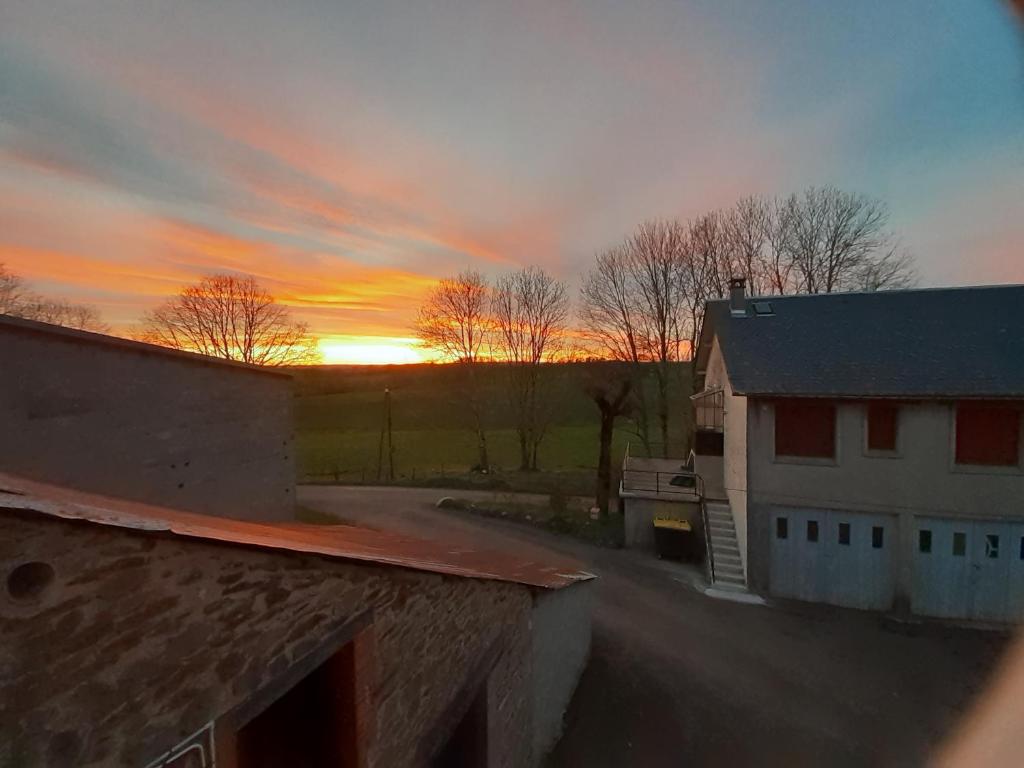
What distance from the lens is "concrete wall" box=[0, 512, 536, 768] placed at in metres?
1.69

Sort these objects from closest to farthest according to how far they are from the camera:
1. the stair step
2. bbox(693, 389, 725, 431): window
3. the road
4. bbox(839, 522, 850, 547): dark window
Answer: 1. the road
2. bbox(839, 522, 850, 547): dark window
3. the stair step
4. bbox(693, 389, 725, 431): window

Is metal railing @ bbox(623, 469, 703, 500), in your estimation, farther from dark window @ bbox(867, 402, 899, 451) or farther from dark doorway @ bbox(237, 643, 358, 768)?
dark doorway @ bbox(237, 643, 358, 768)

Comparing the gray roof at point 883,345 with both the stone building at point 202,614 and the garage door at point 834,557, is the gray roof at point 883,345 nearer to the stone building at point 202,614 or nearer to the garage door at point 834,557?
the garage door at point 834,557

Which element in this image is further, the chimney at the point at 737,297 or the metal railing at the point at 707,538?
the chimney at the point at 737,297

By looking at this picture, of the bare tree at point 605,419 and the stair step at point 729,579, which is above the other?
the bare tree at point 605,419

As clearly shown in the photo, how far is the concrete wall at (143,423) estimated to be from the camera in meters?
5.51

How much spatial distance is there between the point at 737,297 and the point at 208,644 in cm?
1590

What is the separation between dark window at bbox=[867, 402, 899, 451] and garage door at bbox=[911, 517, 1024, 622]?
71.6 inches

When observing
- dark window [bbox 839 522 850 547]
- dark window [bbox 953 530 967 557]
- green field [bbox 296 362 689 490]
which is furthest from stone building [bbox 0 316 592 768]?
green field [bbox 296 362 689 490]

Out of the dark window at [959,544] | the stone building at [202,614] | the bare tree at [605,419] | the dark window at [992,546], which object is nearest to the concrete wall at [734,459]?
the bare tree at [605,419]

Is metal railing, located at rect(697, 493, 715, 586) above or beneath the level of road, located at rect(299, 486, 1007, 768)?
above

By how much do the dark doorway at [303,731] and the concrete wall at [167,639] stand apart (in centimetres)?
30

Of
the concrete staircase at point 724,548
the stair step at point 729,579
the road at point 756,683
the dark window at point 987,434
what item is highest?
the dark window at point 987,434

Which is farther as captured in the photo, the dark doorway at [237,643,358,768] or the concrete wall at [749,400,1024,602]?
the concrete wall at [749,400,1024,602]
